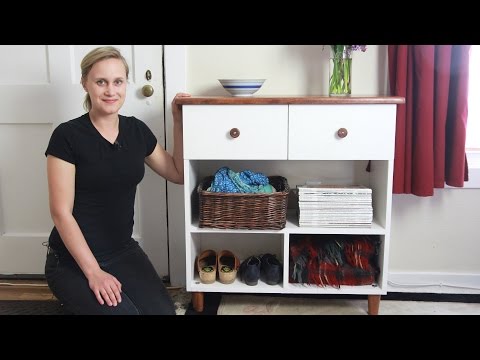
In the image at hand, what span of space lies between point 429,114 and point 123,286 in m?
1.23

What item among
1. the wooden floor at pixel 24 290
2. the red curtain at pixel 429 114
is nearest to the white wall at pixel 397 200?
the red curtain at pixel 429 114

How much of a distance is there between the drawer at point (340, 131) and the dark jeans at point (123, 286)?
0.63 m

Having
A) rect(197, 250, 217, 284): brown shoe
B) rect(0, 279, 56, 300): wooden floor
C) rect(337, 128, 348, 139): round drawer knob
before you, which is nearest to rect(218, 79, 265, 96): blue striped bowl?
rect(337, 128, 348, 139): round drawer knob

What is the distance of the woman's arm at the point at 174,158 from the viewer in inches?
65.6

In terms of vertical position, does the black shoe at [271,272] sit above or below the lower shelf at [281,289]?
above

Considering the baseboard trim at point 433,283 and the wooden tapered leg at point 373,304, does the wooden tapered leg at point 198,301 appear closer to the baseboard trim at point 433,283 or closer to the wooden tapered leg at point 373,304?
the wooden tapered leg at point 373,304

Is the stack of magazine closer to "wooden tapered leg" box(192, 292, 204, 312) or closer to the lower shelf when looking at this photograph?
the lower shelf

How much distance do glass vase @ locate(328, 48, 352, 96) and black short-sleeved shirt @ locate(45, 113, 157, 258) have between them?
0.71 metres

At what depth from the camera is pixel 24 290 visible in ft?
6.50

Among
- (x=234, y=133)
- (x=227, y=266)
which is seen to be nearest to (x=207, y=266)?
(x=227, y=266)

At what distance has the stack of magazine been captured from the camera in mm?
1633

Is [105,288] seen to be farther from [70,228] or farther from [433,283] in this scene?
[433,283]
